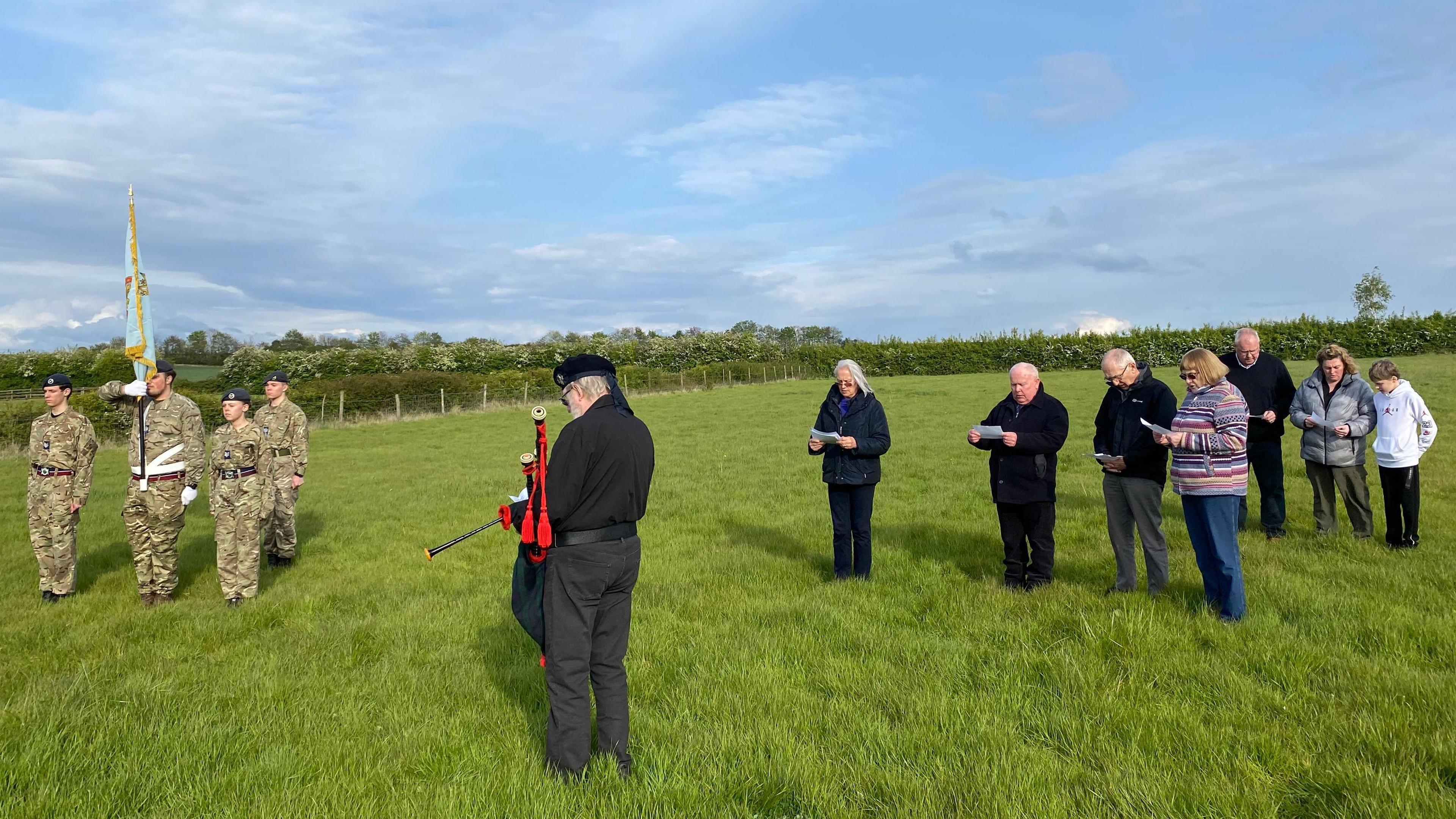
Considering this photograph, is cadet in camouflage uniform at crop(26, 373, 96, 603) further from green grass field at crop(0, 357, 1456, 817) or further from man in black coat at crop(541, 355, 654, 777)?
man in black coat at crop(541, 355, 654, 777)

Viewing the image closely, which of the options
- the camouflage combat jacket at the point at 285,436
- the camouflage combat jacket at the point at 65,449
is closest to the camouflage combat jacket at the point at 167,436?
the camouflage combat jacket at the point at 65,449

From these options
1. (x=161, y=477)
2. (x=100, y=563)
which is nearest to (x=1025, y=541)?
(x=161, y=477)

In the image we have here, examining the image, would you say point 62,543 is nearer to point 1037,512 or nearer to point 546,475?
point 546,475

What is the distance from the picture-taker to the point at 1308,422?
8492mm

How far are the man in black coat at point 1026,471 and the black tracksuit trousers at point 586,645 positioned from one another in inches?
154

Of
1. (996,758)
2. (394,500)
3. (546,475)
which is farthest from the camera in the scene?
(394,500)

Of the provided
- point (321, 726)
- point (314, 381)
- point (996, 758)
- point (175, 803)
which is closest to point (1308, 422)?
point (996, 758)

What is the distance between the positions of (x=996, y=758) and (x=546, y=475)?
9.36 feet

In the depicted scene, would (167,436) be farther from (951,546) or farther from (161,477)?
(951,546)

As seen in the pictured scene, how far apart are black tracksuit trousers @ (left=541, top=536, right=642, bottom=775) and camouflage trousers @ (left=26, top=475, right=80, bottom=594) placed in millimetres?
7069

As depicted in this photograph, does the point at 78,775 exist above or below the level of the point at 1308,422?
below

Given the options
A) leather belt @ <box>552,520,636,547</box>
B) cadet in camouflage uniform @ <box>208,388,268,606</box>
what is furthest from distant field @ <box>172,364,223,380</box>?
leather belt @ <box>552,520,636,547</box>

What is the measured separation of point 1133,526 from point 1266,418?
3.29 metres

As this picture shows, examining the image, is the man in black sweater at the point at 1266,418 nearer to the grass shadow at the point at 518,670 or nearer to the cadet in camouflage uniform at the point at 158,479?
the grass shadow at the point at 518,670
